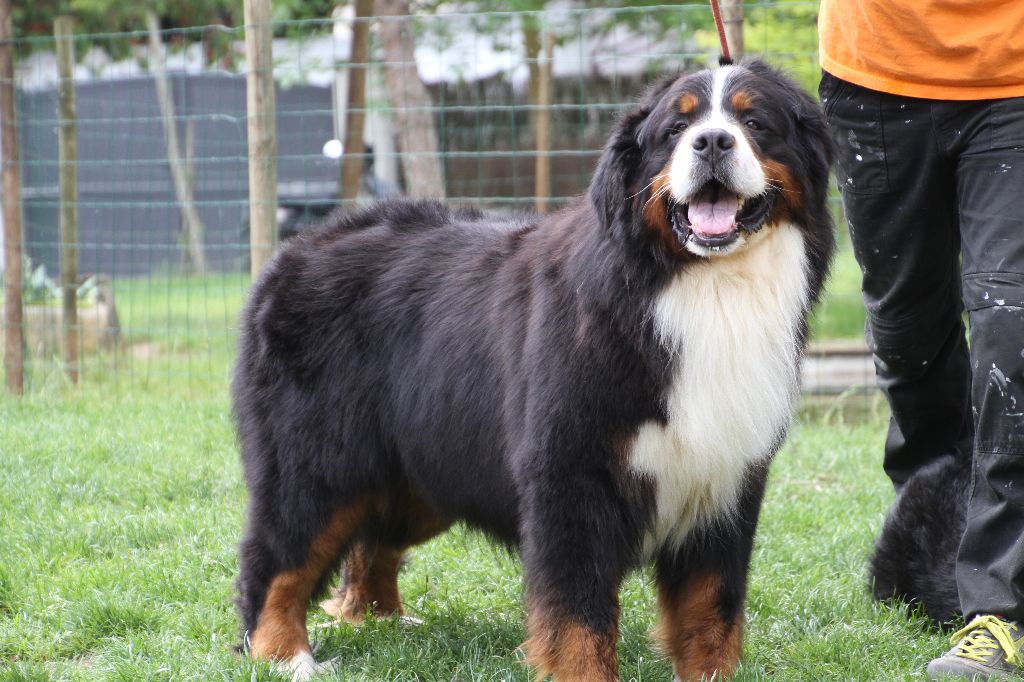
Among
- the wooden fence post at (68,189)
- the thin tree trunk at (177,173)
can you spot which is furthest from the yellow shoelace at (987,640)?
the thin tree trunk at (177,173)

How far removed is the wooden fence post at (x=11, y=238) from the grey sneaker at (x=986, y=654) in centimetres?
617

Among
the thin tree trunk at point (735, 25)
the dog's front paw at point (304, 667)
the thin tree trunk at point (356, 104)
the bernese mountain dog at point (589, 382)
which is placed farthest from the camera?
the thin tree trunk at point (356, 104)

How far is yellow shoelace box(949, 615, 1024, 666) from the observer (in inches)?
126

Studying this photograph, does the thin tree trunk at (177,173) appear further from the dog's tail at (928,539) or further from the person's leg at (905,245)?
the dog's tail at (928,539)

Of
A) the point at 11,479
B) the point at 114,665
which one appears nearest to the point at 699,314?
the point at 114,665

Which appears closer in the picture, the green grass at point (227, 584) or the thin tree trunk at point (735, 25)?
the green grass at point (227, 584)

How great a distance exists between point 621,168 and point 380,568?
67.0 inches

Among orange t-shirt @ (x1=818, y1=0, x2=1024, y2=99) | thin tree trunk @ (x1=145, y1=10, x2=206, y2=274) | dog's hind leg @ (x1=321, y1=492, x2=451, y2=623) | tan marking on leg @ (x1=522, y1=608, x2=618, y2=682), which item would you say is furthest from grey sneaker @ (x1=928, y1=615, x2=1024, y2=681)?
thin tree trunk @ (x1=145, y1=10, x2=206, y2=274)

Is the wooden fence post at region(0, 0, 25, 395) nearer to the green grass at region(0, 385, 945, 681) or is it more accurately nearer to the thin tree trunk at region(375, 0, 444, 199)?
the green grass at region(0, 385, 945, 681)

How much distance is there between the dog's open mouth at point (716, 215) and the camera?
2.94 meters

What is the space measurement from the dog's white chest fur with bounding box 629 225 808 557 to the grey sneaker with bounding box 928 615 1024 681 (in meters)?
0.79

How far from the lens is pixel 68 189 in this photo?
7703mm

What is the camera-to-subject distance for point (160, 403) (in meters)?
6.97

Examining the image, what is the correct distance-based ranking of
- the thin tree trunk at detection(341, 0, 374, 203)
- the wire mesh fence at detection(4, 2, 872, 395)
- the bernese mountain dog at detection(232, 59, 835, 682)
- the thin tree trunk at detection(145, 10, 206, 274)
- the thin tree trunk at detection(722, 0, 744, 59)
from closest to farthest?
the bernese mountain dog at detection(232, 59, 835, 682)
the thin tree trunk at detection(722, 0, 744, 59)
the wire mesh fence at detection(4, 2, 872, 395)
the thin tree trunk at detection(341, 0, 374, 203)
the thin tree trunk at detection(145, 10, 206, 274)
